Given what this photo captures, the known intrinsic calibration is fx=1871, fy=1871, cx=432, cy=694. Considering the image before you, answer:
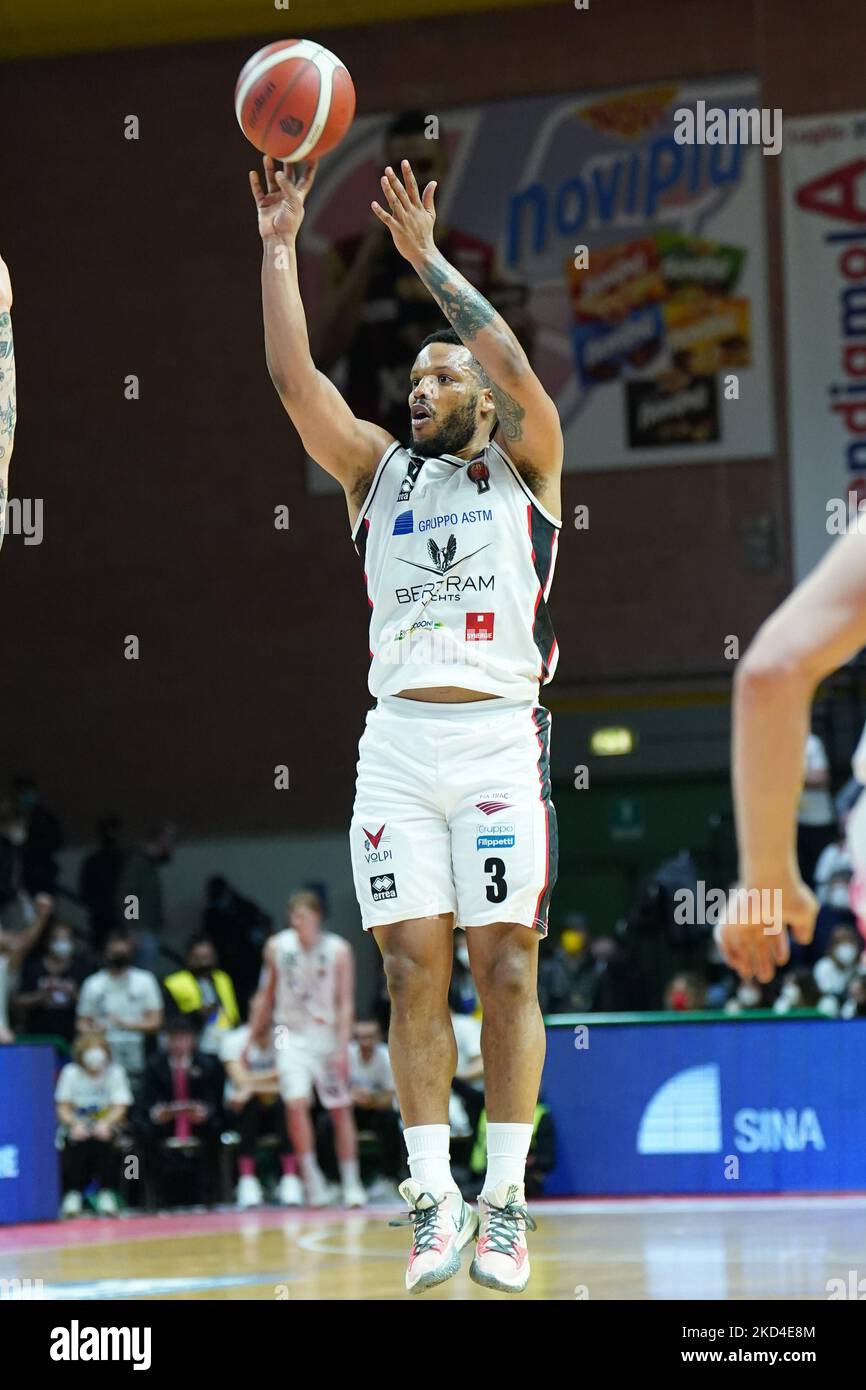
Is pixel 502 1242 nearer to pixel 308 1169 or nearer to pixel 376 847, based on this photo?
pixel 376 847

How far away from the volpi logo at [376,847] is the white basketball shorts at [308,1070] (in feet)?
25.2

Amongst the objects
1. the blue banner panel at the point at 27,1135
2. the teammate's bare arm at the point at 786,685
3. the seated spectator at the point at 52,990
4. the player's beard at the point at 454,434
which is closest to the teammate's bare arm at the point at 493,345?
the player's beard at the point at 454,434

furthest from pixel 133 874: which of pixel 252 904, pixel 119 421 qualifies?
pixel 119 421

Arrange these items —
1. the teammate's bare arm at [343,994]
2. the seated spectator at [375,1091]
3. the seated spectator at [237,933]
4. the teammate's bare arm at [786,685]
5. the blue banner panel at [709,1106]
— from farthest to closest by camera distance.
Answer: the seated spectator at [237,933] → the seated spectator at [375,1091] → the teammate's bare arm at [343,994] → the blue banner panel at [709,1106] → the teammate's bare arm at [786,685]

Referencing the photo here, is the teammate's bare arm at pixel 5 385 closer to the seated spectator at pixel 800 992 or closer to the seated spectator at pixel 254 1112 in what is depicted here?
the seated spectator at pixel 254 1112

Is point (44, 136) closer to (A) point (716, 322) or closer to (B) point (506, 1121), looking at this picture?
(A) point (716, 322)

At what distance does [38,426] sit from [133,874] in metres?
5.82

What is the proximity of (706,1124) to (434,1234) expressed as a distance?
701cm

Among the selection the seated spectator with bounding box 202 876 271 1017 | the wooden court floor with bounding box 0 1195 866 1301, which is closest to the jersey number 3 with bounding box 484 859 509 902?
the wooden court floor with bounding box 0 1195 866 1301

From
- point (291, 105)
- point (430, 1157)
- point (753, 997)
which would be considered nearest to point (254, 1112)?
point (753, 997)

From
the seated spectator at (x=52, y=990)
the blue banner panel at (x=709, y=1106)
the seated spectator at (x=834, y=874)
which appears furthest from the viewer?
the seated spectator at (x=52, y=990)

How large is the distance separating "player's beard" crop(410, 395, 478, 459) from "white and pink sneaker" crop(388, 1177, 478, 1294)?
2.16 meters

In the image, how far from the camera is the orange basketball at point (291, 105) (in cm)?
A: 582

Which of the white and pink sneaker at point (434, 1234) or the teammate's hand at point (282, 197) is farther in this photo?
the teammate's hand at point (282, 197)
